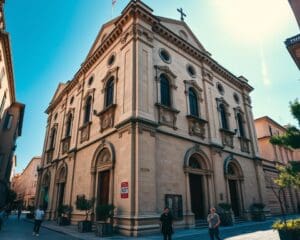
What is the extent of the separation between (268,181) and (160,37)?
1978 centimetres

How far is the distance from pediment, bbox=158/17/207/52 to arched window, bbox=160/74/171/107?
19.1ft

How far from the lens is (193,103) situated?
17.2 meters

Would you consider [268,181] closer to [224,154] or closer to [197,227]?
[224,154]

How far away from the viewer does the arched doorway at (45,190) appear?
75.8 feet

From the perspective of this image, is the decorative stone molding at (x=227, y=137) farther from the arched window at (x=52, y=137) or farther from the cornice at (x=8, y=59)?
the cornice at (x=8, y=59)

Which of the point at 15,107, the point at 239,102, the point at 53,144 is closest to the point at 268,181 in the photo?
the point at 239,102

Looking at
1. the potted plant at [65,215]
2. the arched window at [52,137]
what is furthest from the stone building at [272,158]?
the arched window at [52,137]

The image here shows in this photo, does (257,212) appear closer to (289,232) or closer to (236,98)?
(236,98)

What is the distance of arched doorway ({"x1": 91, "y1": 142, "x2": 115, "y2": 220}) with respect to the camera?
13.3m

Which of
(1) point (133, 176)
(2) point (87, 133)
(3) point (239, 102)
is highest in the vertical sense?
(3) point (239, 102)

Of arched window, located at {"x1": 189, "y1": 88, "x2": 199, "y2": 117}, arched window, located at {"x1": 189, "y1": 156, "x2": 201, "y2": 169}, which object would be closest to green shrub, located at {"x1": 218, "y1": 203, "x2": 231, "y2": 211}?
arched window, located at {"x1": 189, "y1": 156, "x2": 201, "y2": 169}

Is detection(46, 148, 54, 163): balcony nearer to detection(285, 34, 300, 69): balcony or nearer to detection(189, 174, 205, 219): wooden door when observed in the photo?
detection(189, 174, 205, 219): wooden door

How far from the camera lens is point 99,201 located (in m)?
13.7

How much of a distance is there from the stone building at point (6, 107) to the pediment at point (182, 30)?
1347 cm
